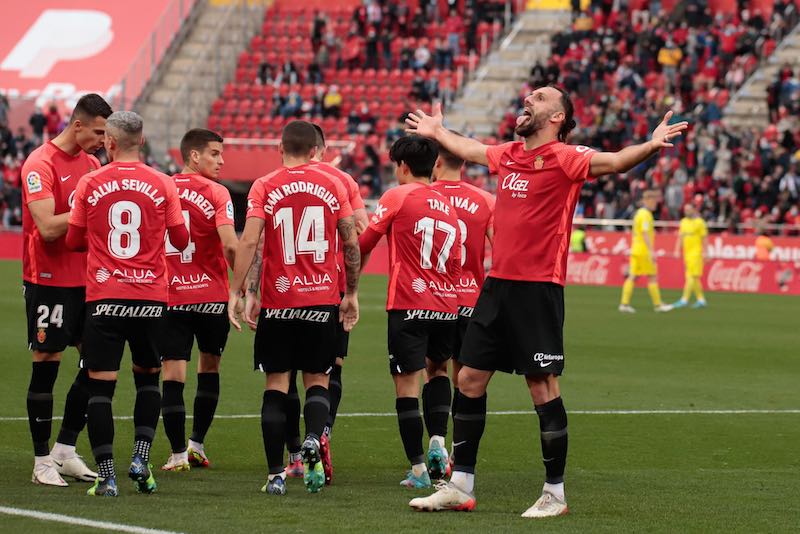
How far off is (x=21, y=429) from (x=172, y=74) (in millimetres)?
40383

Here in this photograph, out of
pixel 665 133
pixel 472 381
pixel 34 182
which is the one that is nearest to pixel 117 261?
pixel 34 182

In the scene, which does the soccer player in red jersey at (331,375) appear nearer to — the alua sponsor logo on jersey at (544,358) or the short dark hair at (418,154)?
the short dark hair at (418,154)

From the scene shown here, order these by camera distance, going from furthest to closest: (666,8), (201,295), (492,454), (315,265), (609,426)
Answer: (666,8), (609,426), (492,454), (201,295), (315,265)

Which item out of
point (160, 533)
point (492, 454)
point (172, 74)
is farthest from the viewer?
point (172, 74)

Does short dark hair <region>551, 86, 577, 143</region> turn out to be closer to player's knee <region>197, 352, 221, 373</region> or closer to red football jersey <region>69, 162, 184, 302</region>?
red football jersey <region>69, 162, 184, 302</region>

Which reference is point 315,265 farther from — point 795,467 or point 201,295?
point 795,467

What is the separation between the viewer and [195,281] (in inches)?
368

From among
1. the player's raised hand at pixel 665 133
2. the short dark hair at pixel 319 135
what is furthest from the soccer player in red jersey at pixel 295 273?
the player's raised hand at pixel 665 133

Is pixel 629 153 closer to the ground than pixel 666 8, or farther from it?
closer to the ground

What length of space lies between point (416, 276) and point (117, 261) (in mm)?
1908

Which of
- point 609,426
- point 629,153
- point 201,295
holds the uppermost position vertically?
point 629,153

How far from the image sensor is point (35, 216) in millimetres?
8617

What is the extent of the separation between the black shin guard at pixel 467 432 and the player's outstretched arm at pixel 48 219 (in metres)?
2.53

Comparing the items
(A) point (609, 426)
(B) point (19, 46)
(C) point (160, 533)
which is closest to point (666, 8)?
(B) point (19, 46)
